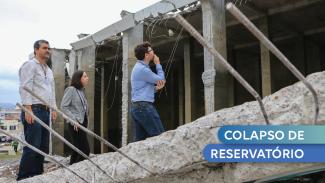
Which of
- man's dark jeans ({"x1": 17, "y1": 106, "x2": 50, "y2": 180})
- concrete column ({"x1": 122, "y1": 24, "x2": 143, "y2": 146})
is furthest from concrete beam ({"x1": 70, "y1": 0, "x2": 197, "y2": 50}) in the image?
man's dark jeans ({"x1": 17, "y1": 106, "x2": 50, "y2": 180})

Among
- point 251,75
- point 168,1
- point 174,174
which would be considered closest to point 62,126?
point 168,1

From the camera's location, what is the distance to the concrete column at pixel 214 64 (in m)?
8.61

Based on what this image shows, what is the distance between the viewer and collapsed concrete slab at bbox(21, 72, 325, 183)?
8.91ft

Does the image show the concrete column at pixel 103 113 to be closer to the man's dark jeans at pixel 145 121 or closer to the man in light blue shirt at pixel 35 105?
the man in light blue shirt at pixel 35 105

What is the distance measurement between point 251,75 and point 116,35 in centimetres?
640

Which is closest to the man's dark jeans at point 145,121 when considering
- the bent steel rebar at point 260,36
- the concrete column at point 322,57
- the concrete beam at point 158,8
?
the bent steel rebar at point 260,36

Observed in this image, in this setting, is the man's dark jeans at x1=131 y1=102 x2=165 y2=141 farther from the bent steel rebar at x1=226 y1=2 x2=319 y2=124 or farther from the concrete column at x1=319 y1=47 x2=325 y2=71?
the concrete column at x1=319 y1=47 x2=325 y2=71

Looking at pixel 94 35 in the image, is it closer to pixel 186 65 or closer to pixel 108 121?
pixel 186 65

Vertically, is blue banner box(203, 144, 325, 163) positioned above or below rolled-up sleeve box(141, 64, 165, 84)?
below

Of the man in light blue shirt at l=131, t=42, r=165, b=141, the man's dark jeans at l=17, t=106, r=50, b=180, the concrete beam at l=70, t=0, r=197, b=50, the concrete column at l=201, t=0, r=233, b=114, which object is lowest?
the man's dark jeans at l=17, t=106, r=50, b=180

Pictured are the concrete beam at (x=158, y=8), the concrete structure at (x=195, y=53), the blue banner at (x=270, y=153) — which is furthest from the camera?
the concrete beam at (x=158, y=8)

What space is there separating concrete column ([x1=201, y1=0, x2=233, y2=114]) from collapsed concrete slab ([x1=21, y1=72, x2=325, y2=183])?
5072 mm

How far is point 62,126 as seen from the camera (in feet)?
44.2

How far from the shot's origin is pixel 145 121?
417 centimetres
